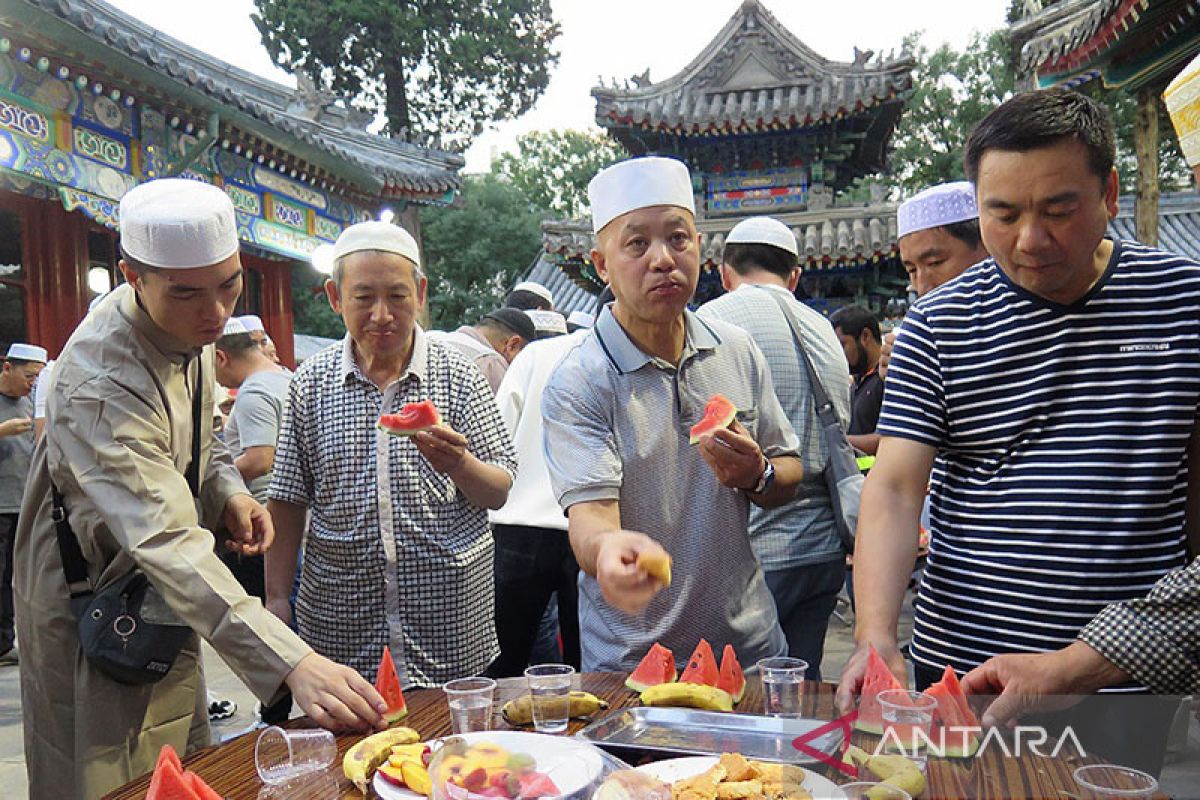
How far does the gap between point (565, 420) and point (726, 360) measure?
0.54 m

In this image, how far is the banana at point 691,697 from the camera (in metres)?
1.86

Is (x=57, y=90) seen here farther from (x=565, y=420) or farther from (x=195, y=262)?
(x=565, y=420)

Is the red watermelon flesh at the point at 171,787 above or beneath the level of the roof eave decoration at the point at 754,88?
beneath

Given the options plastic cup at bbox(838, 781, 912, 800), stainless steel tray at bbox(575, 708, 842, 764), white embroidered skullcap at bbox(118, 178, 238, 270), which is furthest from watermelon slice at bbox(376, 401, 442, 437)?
plastic cup at bbox(838, 781, 912, 800)

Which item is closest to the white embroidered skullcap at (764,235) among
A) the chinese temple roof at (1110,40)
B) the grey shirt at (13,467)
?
the chinese temple roof at (1110,40)

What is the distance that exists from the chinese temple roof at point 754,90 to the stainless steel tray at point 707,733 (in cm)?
1337

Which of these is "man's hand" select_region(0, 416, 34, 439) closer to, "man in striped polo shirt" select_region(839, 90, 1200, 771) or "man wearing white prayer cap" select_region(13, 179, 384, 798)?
"man wearing white prayer cap" select_region(13, 179, 384, 798)

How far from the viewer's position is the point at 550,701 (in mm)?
1790

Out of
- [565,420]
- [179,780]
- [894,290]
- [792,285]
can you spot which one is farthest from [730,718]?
[894,290]

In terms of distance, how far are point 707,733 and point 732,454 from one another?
687mm

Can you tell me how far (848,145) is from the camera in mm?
15078

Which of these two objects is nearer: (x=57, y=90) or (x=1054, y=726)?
(x=1054, y=726)

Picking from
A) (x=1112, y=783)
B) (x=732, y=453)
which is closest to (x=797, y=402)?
(x=732, y=453)

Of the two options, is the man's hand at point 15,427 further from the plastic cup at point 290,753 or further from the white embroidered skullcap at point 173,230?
the plastic cup at point 290,753
